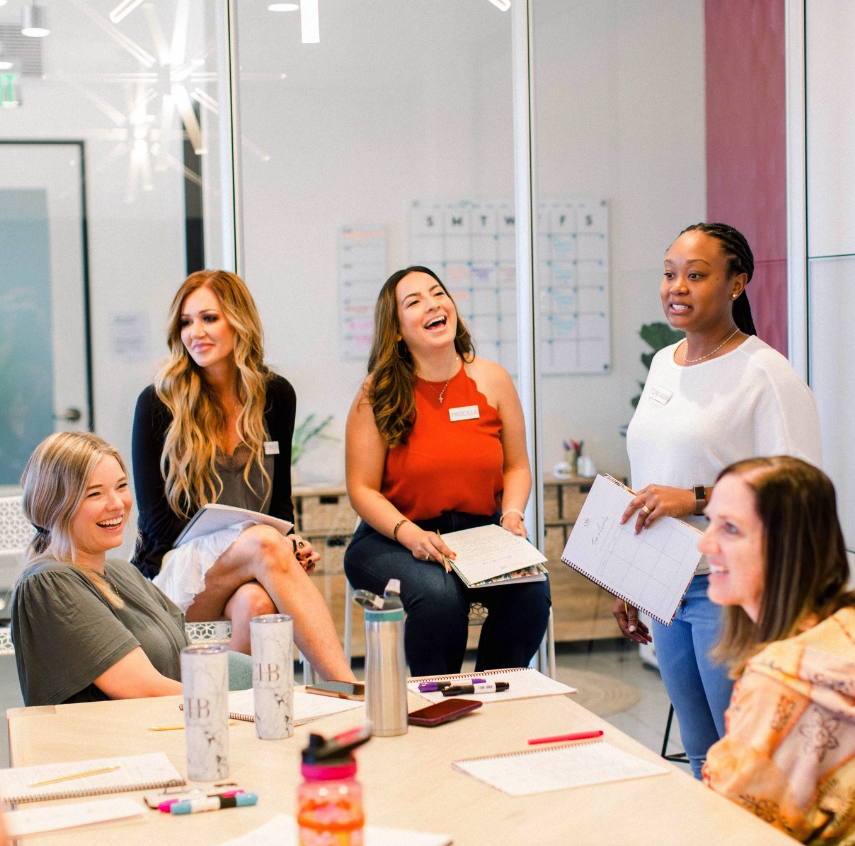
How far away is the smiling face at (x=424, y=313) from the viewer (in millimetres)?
3223

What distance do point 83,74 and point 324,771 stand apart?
11.4 ft

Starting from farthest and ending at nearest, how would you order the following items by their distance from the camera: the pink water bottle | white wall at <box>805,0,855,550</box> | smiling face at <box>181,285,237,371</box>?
1. white wall at <box>805,0,855,550</box>
2. smiling face at <box>181,285,237,371</box>
3. the pink water bottle

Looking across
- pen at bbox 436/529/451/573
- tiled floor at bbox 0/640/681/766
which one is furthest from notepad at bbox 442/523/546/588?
tiled floor at bbox 0/640/681/766

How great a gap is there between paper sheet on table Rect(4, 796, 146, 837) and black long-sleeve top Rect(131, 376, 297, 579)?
1.76m

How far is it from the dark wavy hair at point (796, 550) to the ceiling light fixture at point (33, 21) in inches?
131

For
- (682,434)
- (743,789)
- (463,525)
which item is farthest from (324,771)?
(463,525)

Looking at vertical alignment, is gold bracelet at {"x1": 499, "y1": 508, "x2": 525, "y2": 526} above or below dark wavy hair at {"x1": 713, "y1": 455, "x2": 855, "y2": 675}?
below

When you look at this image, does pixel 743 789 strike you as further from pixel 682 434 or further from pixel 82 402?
pixel 82 402

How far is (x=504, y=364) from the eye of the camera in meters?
4.07

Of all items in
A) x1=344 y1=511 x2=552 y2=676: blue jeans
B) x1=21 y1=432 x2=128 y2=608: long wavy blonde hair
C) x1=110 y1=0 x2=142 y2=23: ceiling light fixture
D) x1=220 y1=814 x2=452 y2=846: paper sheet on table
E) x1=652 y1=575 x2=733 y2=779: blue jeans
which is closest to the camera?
x1=220 y1=814 x2=452 y2=846: paper sheet on table

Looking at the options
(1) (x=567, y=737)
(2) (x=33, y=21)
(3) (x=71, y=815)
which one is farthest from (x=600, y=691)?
(2) (x=33, y=21)

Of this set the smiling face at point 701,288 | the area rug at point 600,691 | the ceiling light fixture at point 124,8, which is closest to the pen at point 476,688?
the smiling face at point 701,288

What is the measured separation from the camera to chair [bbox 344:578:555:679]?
3324mm

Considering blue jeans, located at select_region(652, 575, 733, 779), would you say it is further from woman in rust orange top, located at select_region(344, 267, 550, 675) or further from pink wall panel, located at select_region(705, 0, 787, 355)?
pink wall panel, located at select_region(705, 0, 787, 355)
